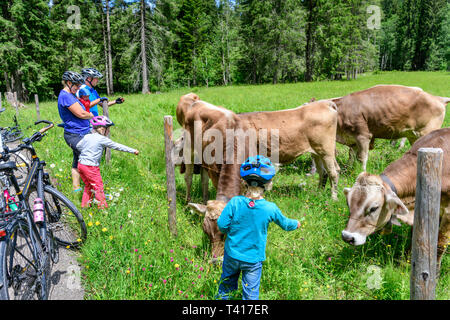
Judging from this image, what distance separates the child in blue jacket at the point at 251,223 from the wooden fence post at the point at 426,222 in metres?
0.91

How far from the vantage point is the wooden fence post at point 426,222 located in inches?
85.3

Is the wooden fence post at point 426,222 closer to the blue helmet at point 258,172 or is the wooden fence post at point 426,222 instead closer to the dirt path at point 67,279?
the blue helmet at point 258,172

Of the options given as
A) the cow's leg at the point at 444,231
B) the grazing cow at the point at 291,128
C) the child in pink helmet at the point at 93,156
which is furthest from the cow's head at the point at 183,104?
the cow's leg at the point at 444,231

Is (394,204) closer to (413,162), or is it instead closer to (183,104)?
(413,162)

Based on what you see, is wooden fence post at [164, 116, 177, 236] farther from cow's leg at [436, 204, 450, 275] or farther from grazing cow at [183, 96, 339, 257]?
cow's leg at [436, 204, 450, 275]

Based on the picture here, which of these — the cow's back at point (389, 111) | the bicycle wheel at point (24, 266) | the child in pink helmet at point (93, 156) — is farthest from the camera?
the cow's back at point (389, 111)

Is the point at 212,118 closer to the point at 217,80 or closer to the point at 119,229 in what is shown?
the point at 119,229

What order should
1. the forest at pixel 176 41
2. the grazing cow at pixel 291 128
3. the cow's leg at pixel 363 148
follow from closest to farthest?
the grazing cow at pixel 291 128 → the cow's leg at pixel 363 148 → the forest at pixel 176 41

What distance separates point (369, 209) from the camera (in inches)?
139

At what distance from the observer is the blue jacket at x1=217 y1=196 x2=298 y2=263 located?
2.75 meters

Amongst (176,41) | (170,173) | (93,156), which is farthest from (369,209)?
(176,41)

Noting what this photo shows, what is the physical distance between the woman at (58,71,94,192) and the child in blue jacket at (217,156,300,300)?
3126 millimetres

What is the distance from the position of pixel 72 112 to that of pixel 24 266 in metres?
2.48

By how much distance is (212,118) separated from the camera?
230 inches
